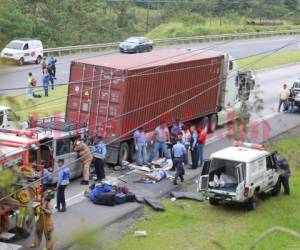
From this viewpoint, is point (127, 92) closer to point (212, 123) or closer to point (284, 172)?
point (284, 172)

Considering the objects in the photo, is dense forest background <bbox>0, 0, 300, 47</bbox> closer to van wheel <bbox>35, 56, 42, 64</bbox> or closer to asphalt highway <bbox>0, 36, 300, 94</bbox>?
asphalt highway <bbox>0, 36, 300, 94</bbox>

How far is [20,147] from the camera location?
14.1 meters

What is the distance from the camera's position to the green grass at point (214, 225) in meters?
15.1

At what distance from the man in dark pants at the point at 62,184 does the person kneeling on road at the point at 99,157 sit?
2.24m

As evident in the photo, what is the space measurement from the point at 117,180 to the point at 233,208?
3.61m

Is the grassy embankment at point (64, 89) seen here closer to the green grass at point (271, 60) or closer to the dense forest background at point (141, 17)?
the green grass at point (271, 60)

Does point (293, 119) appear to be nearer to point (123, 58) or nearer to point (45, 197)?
point (123, 58)

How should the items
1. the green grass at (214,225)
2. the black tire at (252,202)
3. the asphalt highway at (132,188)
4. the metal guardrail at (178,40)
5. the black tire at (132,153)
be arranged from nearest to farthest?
the asphalt highway at (132,188)
the green grass at (214,225)
the black tire at (252,202)
the black tire at (132,153)
the metal guardrail at (178,40)

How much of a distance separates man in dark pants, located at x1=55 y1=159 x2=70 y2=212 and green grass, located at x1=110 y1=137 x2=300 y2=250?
189 cm

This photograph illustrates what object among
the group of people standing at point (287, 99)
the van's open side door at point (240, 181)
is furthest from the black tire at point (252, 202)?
the group of people standing at point (287, 99)

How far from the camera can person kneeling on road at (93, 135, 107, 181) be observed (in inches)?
761

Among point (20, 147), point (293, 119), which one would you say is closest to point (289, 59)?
point (293, 119)

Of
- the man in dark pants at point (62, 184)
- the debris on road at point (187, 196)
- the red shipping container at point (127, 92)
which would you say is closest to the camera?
the man in dark pants at point (62, 184)

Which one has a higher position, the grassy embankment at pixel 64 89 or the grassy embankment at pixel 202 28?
the grassy embankment at pixel 202 28
